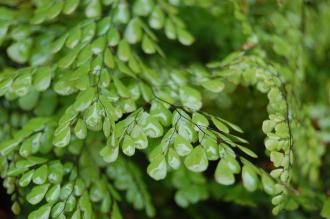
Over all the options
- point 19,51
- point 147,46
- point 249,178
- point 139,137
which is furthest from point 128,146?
point 19,51

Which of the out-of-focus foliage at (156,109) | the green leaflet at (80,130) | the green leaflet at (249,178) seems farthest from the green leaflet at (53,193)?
the green leaflet at (249,178)

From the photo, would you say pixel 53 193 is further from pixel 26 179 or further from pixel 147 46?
pixel 147 46

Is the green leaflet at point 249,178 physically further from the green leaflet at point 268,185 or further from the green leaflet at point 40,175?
the green leaflet at point 40,175

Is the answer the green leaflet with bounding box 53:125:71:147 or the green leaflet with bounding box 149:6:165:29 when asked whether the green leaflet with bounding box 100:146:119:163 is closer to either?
the green leaflet with bounding box 53:125:71:147

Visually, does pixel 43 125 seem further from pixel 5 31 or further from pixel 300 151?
pixel 300 151

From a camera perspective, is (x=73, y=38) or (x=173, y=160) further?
(x=73, y=38)

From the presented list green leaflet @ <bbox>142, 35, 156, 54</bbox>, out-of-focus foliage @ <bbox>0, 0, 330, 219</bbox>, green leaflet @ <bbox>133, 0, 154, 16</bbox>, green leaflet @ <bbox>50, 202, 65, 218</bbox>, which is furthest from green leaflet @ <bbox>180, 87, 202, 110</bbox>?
green leaflet @ <bbox>50, 202, 65, 218</bbox>

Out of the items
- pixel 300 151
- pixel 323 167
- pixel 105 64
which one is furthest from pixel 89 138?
pixel 323 167
